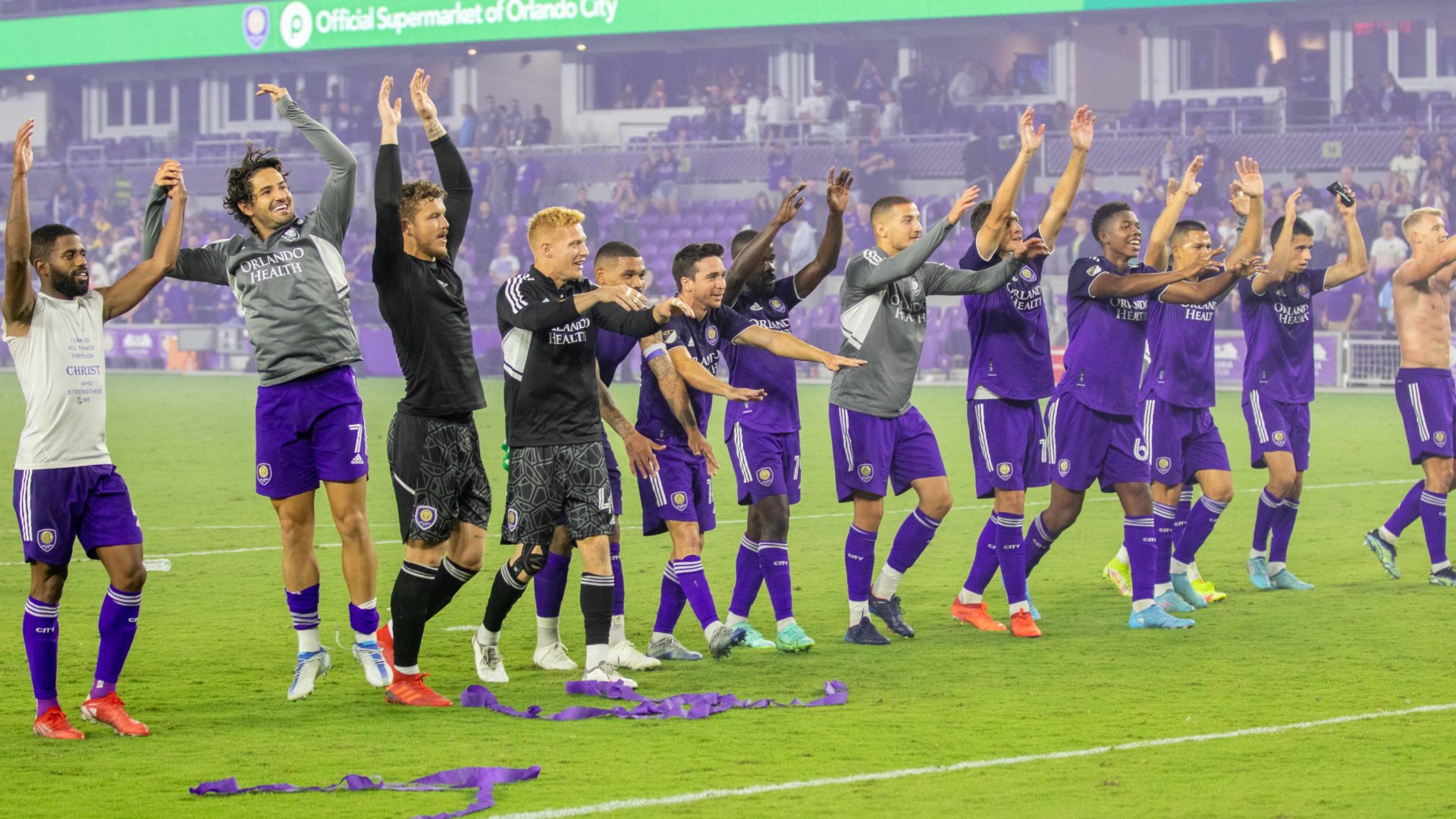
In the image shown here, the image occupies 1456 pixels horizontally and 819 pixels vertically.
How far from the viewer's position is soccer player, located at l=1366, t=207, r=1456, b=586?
33.5 ft

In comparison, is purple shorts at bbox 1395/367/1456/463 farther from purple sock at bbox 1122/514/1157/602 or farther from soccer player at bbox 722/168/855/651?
soccer player at bbox 722/168/855/651

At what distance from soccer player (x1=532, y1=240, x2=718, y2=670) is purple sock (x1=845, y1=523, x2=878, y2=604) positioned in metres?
0.91

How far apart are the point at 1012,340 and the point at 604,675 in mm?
2929

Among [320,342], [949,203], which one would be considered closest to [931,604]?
[320,342]

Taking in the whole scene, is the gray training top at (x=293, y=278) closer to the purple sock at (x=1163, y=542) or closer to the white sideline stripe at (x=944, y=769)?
the white sideline stripe at (x=944, y=769)

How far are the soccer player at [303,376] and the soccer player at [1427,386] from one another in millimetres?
6288

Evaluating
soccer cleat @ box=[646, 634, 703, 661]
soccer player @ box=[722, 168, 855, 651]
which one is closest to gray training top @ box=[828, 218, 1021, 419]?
soccer player @ box=[722, 168, 855, 651]

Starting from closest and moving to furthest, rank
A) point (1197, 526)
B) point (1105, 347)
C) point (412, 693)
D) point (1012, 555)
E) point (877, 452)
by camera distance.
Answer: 1. point (412, 693)
2. point (877, 452)
3. point (1012, 555)
4. point (1105, 347)
5. point (1197, 526)

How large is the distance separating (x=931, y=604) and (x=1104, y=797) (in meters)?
4.45

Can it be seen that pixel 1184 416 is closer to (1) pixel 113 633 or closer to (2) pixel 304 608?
(2) pixel 304 608

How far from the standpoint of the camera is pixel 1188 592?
9.64 m

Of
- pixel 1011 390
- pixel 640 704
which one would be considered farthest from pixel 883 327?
pixel 640 704

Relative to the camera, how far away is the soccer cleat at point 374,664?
7.16 meters

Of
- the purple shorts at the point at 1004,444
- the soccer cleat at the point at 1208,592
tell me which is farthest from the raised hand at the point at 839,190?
the soccer cleat at the point at 1208,592
